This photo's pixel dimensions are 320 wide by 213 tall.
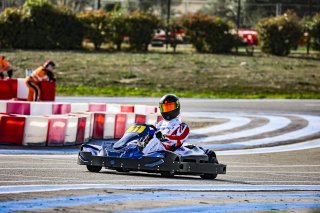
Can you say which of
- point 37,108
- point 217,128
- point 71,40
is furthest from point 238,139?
point 71,40

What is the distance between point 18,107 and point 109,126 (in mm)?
2329

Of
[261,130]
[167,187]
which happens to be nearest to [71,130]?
[261,130]

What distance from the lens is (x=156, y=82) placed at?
33500 millimetres

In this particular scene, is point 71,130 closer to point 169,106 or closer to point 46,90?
point 169,106

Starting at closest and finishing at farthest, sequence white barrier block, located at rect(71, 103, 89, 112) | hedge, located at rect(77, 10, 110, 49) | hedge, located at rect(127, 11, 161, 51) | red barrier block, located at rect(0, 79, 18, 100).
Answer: white barrier block, located at rect(71, 103, 89, 112) < red barrier block, located at rect(0, 79, 18, 100) < hedge, located at rect(77, 10, 110, 49) < hedge, located at rect(127, 11, 161, 51)

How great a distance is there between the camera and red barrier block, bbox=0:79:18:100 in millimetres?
25422

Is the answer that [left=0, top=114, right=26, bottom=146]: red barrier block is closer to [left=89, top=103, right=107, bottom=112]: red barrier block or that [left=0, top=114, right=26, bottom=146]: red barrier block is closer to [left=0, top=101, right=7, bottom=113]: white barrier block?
[left=0, top=101, right=7, bottom=113]: white barrier block

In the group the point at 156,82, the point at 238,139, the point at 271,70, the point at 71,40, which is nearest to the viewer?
the point at 238,139

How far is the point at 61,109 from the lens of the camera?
20.4m

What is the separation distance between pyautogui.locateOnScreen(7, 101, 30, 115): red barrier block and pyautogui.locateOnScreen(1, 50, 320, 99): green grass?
1087 cm

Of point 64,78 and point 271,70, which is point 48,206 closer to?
point 64,78

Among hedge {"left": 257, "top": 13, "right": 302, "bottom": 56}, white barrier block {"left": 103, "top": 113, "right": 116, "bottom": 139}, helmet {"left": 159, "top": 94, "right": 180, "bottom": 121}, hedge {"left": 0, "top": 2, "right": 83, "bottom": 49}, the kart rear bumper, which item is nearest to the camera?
the kart rear bumper

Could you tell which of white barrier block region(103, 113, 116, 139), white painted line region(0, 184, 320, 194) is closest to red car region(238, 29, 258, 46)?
white barrier block region(103, 113, 116, 139)

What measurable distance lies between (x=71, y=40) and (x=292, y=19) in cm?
938
